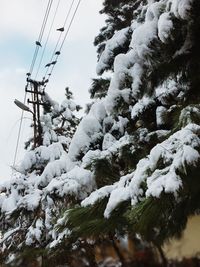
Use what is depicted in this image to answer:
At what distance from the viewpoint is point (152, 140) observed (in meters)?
3.67

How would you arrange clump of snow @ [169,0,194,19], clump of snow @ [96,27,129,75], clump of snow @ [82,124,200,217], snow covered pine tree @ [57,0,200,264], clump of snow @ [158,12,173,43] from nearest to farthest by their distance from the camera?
clump of snow @ [82,124,200,217]
snow covered pine tree @ [57,0,200,264]
clump of snow @ [169,0,194,19]
clump of snow @ [158,12,173,43]
clump of snow @ [96,27,129,75]

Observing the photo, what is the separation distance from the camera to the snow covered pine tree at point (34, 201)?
4918mm

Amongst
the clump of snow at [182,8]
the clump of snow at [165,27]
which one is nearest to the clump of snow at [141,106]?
the clump of snow at [165,27]

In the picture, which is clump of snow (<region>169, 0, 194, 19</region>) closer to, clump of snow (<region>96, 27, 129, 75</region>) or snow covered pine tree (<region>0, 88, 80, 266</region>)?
clump of snow (<region>96, 27, 129, 75</region>)

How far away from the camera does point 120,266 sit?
2.92m

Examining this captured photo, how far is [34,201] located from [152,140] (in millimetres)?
3335

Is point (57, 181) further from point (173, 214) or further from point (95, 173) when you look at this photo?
point (173, 214)

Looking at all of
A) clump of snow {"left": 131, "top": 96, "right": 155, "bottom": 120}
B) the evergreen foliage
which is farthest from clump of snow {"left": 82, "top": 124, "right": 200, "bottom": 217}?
clump of snow {"left": 131, "top": 96, "right": 155, "bottom": 120}

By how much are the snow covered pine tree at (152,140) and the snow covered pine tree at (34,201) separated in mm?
795

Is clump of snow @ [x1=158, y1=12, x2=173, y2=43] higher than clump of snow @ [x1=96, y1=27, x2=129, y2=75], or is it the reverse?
clump of snow @ [x1=96, y1=27, x2=129, y2=75]

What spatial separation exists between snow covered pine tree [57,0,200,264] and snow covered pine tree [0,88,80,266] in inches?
31.3

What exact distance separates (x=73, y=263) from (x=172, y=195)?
204 centimetres

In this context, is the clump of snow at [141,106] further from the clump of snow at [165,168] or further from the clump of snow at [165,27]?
the clump of snow at [165,27]

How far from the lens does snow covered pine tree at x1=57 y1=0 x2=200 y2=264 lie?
8.01 feet
